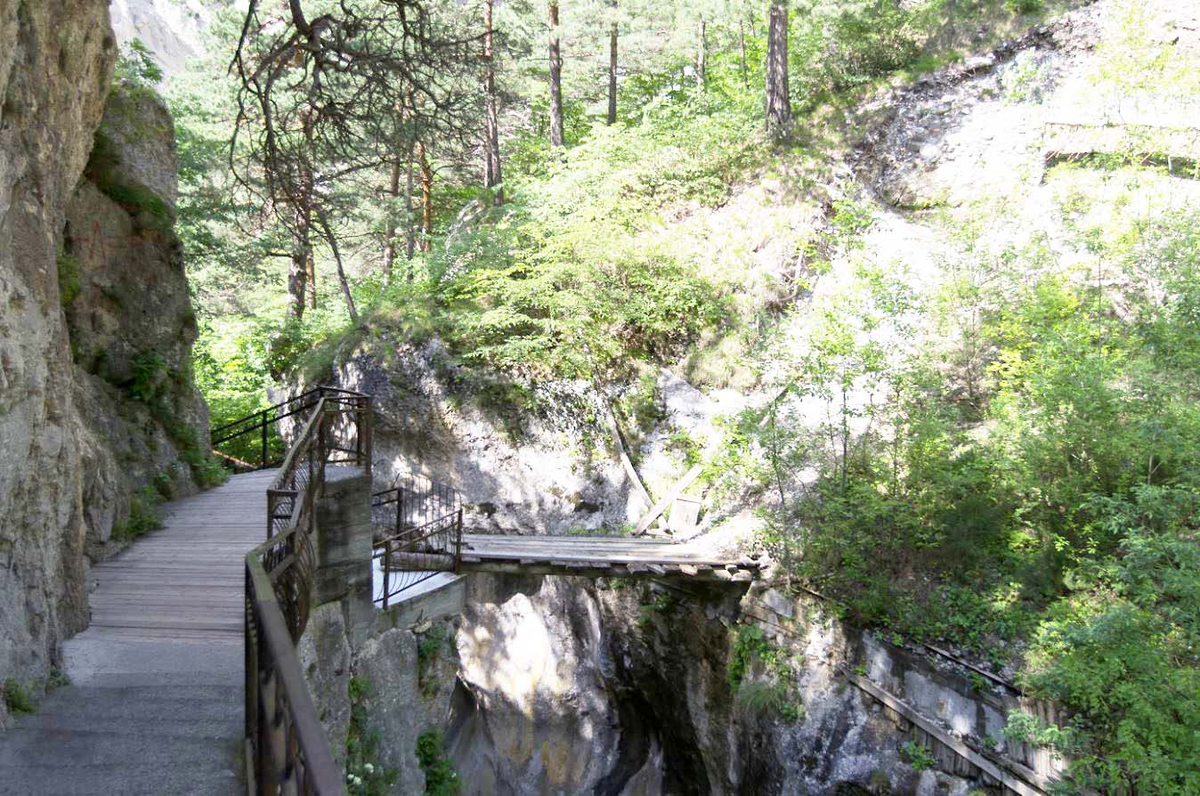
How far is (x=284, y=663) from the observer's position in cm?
246

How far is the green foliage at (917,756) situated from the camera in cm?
801

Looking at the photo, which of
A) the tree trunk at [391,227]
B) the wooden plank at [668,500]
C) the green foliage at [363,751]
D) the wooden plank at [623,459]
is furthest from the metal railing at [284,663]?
the tree trunk at [391,227]

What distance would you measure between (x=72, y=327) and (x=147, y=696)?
6.20 metres

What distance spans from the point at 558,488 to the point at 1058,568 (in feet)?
26.9

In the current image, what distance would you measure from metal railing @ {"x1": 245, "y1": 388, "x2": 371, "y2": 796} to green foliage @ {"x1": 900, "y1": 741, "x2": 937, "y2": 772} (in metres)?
6.75

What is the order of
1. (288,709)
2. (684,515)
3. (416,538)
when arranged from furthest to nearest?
(684,515) → (416,538) → (288,709)

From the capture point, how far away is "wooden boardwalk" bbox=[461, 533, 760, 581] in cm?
938

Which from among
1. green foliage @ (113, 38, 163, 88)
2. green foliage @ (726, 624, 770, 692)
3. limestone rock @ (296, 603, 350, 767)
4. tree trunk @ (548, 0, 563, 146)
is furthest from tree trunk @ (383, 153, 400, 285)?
green foliage @ (726, 624, 770, 692)

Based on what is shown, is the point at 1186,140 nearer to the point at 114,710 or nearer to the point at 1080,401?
the point at 1080,401

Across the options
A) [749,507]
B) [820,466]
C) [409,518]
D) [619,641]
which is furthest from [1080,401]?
[409,518]

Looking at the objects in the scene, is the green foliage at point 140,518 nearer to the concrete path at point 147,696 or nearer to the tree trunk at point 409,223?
the concrete path at point 147,696

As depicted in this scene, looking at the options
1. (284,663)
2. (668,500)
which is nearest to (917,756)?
(668,500)

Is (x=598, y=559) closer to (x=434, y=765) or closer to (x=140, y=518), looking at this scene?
(x=434, y=765)

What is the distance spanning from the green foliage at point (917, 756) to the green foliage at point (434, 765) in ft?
18.6
